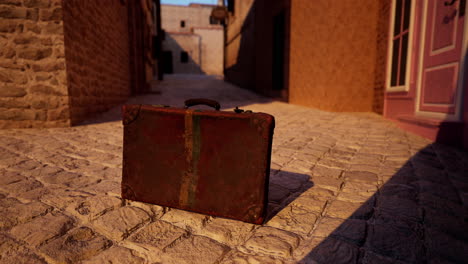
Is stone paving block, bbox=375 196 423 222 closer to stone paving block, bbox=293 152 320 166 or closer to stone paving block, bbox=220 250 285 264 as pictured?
stone paving block, bbox=220 250 285 264

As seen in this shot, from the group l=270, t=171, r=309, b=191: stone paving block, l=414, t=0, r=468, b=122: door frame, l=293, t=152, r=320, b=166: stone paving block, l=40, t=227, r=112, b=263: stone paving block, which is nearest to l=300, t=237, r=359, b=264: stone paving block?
l=270, t=171, r=309, b=191: stone paving block

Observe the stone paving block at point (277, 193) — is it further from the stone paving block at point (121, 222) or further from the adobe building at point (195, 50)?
the adobe building at point (195, 50)

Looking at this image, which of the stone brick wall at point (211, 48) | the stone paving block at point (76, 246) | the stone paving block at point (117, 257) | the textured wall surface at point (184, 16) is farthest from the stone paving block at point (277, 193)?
the textured wall surface at point (184, 16)

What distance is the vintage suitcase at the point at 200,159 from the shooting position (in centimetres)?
148

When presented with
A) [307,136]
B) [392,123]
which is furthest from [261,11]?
[307,136]

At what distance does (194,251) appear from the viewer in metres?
1.31

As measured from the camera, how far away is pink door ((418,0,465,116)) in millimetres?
3332

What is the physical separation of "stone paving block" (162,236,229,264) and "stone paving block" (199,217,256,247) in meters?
0.04

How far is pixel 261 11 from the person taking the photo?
33.3 feet

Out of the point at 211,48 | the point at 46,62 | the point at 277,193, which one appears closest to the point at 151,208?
the point at 277,193

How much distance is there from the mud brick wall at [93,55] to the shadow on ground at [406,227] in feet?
15.8

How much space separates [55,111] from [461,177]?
220 inches

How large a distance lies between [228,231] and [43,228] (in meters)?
1.02

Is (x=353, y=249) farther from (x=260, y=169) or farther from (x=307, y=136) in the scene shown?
(x=307, y=136)
